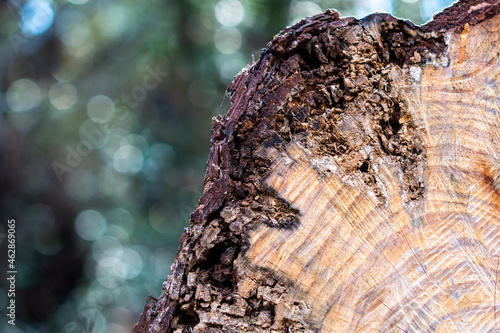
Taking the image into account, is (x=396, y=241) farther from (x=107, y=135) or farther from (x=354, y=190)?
(x=107, y=135)

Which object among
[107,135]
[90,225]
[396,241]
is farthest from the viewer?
[90,225]

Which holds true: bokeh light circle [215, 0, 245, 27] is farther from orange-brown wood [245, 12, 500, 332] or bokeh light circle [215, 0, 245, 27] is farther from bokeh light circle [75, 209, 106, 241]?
orange-brown wood [245, 12, 500, 332]

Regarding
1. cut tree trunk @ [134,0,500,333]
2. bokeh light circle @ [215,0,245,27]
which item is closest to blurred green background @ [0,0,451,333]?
bokeh light circle @ [215,0,245,27]

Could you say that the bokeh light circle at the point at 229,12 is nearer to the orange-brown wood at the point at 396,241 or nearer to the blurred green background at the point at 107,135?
the blurred green background at the point at 107,135

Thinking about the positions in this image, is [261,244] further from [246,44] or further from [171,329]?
[246,44]

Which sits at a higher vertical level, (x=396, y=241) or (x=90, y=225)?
(x=90, y=225)

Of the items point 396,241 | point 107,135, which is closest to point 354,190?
point 396,241

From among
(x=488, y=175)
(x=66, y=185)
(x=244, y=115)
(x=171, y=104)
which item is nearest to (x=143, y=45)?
(x=171, y=104)
